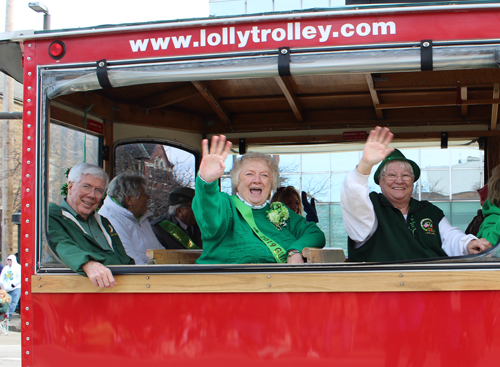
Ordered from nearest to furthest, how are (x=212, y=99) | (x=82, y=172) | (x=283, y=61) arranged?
(x=283, y=61) → (x=82, y=172) → (x=212, y=99)

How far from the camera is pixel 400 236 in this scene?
2.77 metres

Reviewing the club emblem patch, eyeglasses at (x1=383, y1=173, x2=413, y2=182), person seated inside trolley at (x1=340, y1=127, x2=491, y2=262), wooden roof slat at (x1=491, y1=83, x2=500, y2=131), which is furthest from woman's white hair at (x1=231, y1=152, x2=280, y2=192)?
wooden roof slat at (x1=491, y1=83, x2=500, y2=131)

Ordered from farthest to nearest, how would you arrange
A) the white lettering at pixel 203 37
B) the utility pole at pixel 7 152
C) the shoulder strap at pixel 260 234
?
the utility pole at pixel 7 152 → the shoulder strap at pixel 260 234 → the white lettering at pixel 203 37

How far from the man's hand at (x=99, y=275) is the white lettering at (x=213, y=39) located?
47.5 inches

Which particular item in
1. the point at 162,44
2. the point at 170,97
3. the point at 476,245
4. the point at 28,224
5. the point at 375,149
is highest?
the point at 170,97

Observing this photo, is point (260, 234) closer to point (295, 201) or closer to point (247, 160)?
point (247, 160)

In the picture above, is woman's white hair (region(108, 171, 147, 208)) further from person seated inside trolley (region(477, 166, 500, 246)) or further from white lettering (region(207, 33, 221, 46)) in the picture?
person seated inside trolley (region(477, 166, 500, 246))

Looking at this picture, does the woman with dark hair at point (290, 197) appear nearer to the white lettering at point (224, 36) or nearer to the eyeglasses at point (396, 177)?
the eyeglasses at point (396, 177)

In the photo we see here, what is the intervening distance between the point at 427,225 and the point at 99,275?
5.99 ft

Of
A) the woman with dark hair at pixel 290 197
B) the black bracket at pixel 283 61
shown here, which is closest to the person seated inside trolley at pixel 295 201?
the woman with dark hair at pixel 290 197

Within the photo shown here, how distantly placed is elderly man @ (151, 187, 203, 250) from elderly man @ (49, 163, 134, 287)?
36.1 inches

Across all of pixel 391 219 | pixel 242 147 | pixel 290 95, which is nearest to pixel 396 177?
pixel 391 219

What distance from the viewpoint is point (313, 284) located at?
2311 mm

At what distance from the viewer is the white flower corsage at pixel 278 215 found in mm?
2963
